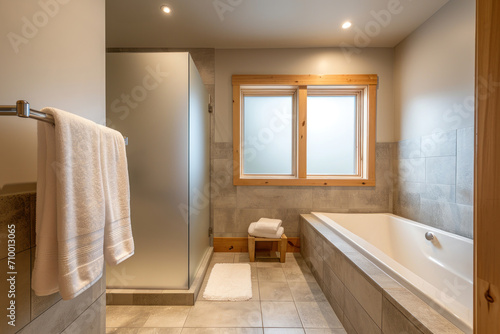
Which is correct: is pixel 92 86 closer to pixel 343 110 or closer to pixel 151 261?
pixel 151 261

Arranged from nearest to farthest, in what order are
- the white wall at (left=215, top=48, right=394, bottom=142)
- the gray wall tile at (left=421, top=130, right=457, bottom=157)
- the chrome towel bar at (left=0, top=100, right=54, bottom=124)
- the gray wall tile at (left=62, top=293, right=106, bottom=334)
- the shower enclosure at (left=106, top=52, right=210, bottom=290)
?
the chrome towel bar at (left=0, top=100, right=54, bottom=124) → the gray wall tile at (left=62, top=293, right=106, bottom=334) → the shower enclosure at (left=106, top=52, right=210, bottom=290) → the gray wall tile at (left=421, top=130, right=457, bottom=157) → the white wall at (left=215, top=48, right=394, bottom=142)

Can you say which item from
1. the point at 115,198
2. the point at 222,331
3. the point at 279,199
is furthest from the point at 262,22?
the point at 222,331

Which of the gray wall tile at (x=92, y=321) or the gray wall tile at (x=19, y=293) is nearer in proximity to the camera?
the gray wall tile at (x=19, y=293)

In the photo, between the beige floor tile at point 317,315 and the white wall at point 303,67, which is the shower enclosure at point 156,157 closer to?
the beige floor tile at point 317,315

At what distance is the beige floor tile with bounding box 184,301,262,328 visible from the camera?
4.64 feet

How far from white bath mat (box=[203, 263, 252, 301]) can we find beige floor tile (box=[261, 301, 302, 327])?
0.59ft

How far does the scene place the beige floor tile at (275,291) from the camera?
1.68 metres

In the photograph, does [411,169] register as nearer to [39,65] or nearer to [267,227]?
[267,227]

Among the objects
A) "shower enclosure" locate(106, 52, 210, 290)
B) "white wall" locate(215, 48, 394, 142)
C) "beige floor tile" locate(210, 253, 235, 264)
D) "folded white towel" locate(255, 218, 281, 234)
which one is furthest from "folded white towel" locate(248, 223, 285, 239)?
"white wall" locate(215, 48, 394, 142)

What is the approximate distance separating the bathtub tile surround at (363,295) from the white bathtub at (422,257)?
38 millimetres

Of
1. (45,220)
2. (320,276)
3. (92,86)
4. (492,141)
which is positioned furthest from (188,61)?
(320,276)

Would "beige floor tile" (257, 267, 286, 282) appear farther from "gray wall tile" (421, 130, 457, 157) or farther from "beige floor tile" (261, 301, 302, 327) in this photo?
"gray wall tile" (421, 130, 457, 157)

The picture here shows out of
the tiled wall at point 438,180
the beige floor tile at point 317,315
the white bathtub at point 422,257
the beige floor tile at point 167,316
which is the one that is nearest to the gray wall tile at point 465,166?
the tiled wall at point 438,180

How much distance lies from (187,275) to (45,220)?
3.97ft
